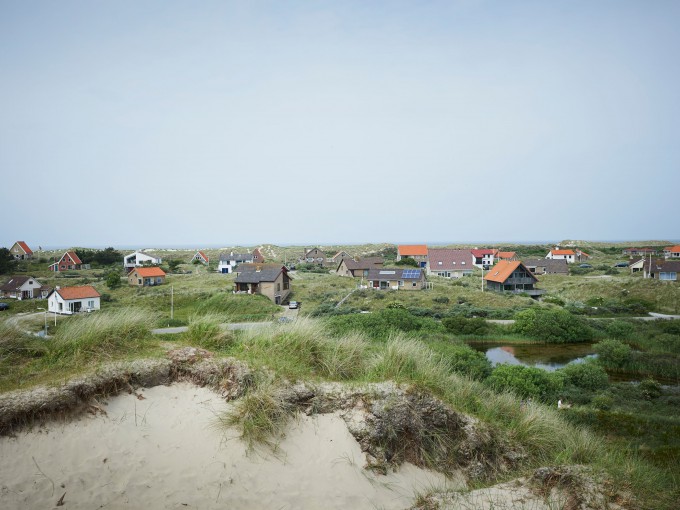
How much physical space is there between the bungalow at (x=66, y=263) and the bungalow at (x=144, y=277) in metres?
20.1

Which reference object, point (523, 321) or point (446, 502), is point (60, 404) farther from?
point (523, 321)

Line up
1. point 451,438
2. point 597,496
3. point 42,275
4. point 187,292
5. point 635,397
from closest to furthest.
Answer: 1. point 597,496
2. point 451,438
3. point 635,397
4. point 187,292
5. point 42,275

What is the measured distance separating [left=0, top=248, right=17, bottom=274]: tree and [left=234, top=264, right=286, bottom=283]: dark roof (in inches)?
1331

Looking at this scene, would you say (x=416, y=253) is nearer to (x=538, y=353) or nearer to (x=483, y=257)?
(x=483, y=257)

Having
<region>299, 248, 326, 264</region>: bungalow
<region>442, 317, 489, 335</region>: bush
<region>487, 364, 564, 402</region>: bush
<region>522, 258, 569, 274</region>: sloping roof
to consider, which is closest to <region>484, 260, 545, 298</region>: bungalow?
<region>522, 258, 569, 274</region>: sloping roof

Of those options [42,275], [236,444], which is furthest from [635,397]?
[42,275]

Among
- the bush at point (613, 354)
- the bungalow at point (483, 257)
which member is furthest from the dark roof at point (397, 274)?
the bungalow at point (483, 257)

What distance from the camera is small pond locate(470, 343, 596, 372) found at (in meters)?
26.2

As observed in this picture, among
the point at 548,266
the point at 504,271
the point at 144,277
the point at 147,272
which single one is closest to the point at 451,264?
the point at 548,266

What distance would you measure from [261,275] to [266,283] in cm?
159

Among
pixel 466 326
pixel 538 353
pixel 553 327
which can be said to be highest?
pixel 553 327

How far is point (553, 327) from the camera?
31422mm

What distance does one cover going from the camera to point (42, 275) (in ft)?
185

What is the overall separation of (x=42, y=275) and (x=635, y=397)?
71.8m
